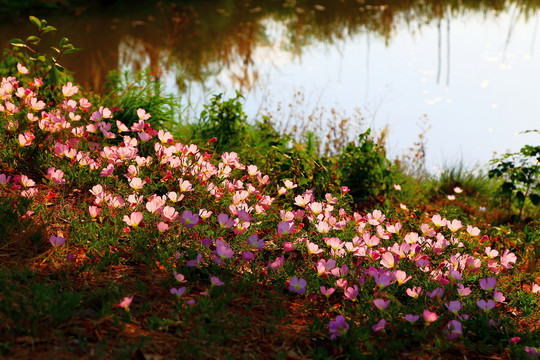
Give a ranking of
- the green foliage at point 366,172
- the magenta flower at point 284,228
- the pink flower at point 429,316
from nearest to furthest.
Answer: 1. the pink flower at point 429,316
2. the magenta flower at point 284,228
3. the green foliage at point 366,172

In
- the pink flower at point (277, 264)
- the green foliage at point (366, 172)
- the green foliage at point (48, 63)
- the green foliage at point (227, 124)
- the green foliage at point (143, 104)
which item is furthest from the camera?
the green foliage at point (227, 124)

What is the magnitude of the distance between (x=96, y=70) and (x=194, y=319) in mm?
7134

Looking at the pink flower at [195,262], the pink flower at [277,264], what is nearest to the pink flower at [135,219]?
the pink flower at [195,262]

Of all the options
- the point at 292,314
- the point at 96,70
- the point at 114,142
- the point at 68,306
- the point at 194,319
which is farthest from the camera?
the point at 96,70

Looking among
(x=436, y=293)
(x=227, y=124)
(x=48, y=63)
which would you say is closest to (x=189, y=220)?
(x=436, y=293)

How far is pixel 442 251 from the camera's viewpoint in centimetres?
329

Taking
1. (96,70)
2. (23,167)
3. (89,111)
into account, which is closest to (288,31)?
(96,70)

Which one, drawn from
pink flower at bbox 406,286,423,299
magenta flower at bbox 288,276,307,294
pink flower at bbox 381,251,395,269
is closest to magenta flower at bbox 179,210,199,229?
magenta flower at bbox 288,276,307,294

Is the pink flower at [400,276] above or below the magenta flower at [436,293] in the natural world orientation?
above

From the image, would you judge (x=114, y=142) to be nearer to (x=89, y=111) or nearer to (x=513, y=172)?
(x=89, y=111)

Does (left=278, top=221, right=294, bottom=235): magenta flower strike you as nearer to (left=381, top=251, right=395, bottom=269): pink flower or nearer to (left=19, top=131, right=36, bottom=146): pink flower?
(left=381, top=251, right=395, bottom=269): pink flower

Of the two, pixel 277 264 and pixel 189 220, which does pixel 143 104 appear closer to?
pixel 189 220

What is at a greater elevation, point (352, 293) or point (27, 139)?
point (27, 139)

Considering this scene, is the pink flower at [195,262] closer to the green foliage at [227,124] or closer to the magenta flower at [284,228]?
the magenta flower at [284,228]
